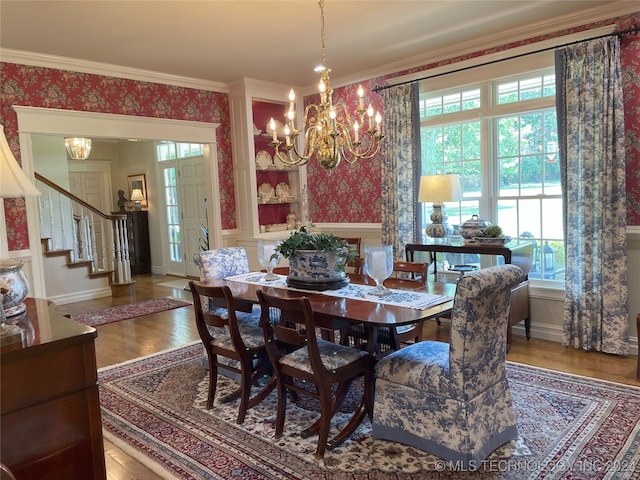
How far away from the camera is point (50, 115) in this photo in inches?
180

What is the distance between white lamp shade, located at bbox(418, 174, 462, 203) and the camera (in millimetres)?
4383

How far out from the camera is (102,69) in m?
4.86

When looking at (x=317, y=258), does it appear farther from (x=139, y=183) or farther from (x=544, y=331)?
(x=139, y=183)

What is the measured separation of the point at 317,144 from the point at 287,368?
1515mm

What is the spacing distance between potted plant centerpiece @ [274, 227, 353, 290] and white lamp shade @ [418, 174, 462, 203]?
166 centimetres

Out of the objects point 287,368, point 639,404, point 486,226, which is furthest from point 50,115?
point 639,404

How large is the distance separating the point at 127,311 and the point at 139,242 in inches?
131

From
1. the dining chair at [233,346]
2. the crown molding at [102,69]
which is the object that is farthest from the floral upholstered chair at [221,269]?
the crown molding at [102,69]

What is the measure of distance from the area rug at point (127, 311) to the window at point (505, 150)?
3.58m

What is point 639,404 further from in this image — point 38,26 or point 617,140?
point 38,26

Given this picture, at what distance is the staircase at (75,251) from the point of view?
666 centimetres

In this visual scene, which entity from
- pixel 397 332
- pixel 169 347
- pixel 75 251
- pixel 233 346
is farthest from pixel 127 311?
Result: pixel 397 332

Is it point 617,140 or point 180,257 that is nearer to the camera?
point 617,140

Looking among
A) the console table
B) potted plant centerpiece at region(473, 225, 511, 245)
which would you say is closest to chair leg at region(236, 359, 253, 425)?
the console table
